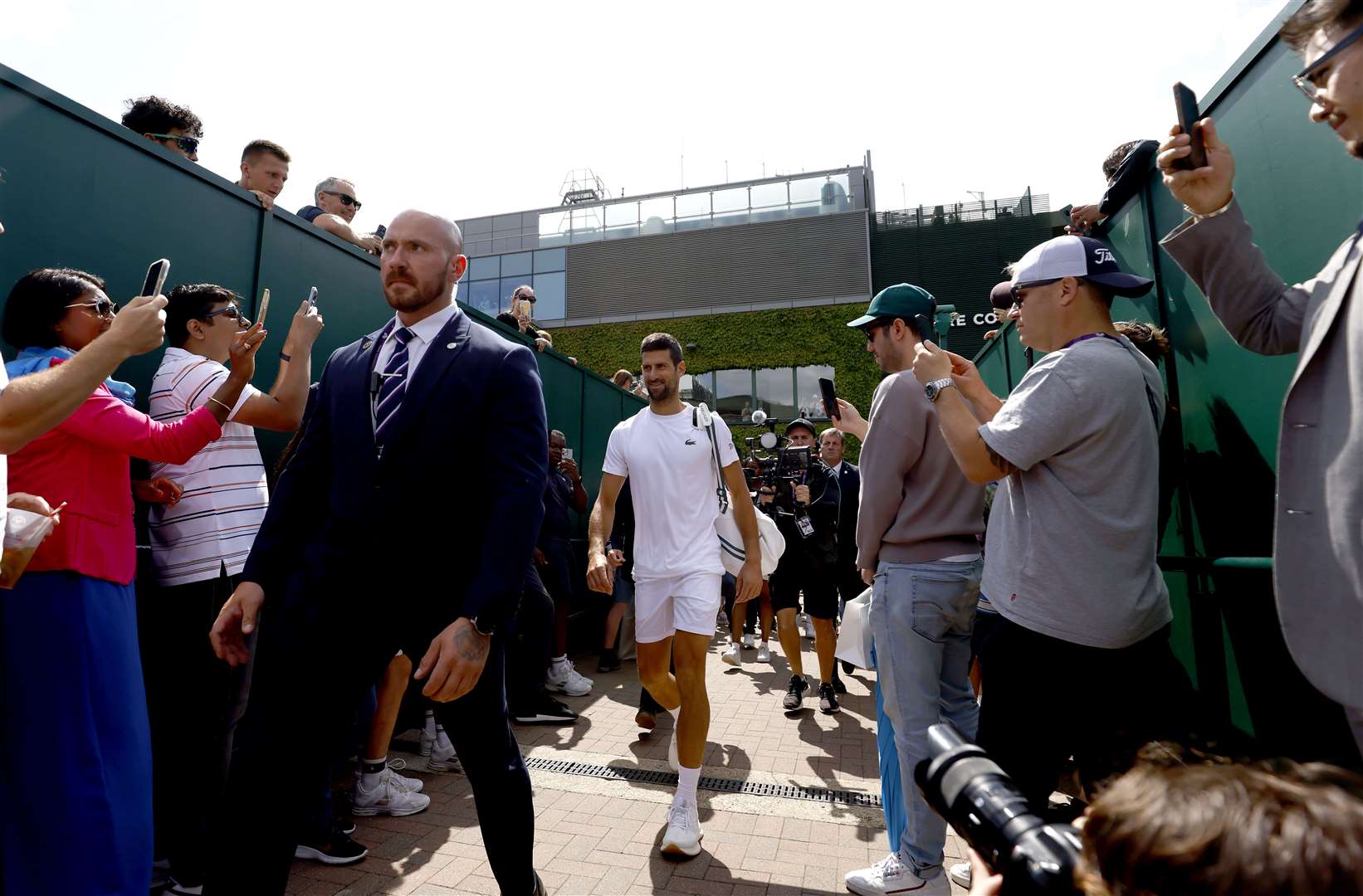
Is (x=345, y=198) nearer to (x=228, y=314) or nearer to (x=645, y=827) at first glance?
(x=228, y=314)

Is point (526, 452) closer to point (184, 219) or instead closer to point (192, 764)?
point (192, 764)

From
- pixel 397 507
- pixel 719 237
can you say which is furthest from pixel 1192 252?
pixel 719 237

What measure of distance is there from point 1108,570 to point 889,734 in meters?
1.52

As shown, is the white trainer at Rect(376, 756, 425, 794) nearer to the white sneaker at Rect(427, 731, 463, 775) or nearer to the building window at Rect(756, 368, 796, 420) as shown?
the white sneaker at Rect(427, 731, 463, 775)

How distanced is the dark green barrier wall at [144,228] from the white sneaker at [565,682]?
11.1 ft

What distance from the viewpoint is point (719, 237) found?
26.8 meters

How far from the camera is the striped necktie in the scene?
83.7 inches

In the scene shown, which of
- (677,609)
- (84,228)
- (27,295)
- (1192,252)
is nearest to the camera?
(1192,252)

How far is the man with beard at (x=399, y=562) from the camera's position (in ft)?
6.12

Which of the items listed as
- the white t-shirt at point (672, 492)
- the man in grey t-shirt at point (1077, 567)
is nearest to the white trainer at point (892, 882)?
the man in grey t-shirt at point (1077, 567)

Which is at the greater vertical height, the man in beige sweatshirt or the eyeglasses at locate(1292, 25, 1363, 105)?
the eyeglasses at locate(1292, 25, 1363, 105)

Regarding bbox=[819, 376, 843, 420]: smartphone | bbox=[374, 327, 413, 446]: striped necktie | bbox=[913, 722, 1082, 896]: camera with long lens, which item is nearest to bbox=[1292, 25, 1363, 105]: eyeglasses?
bbox=[913, 722, 1082, 896]: camera with long lens

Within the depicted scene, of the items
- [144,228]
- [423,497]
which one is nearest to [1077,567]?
A: [423,497]

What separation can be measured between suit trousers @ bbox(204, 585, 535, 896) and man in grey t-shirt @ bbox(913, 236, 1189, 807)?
1.46 meters
